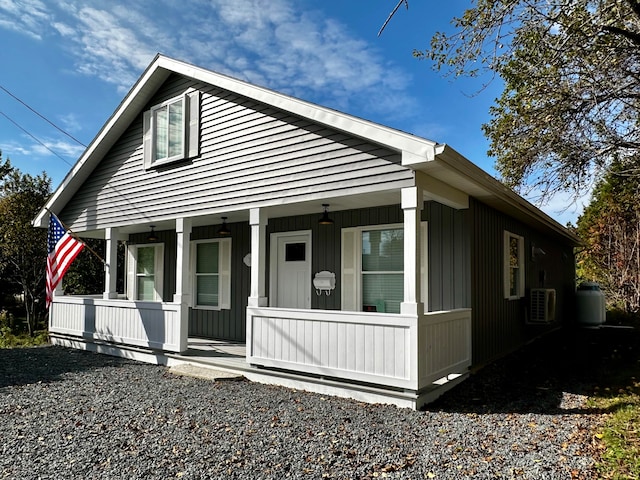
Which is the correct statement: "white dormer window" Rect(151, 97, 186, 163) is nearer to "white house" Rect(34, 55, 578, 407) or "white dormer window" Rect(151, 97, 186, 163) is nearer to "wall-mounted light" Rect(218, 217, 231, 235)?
"white house" Rect(34, 55, 578, 407)

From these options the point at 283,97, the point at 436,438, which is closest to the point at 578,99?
the point at 283,97

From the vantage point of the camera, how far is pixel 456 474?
10.9ft

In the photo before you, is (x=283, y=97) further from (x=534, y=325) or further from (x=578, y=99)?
(x=534, y=325)

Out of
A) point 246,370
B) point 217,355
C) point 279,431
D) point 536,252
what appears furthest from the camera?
point 536,252

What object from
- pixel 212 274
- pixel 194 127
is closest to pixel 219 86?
pixel 194 127

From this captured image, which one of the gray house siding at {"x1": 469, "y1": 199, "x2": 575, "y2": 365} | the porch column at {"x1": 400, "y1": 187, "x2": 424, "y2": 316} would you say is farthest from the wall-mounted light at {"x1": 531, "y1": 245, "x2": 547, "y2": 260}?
the porch column at {"x1": 400, "y1": 187, "x2": 424, "y2": 316}

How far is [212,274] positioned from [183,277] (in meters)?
2.04

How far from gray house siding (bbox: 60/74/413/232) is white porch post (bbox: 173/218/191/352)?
266 millimetres

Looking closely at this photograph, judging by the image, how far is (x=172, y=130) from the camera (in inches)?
323

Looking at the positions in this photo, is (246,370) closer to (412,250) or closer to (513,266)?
(412,250)

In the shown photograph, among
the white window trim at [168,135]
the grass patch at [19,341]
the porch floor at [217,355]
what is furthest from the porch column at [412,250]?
the grass patch at [19,341]

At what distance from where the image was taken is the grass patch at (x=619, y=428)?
11.1ft

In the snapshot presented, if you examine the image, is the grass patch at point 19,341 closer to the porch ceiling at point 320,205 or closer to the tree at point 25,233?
the tree at point 25,233

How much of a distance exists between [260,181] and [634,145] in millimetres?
6232
